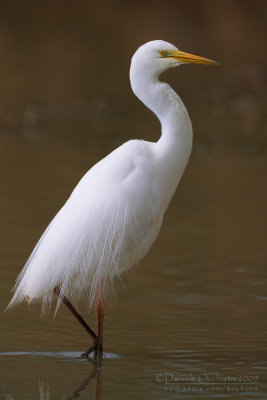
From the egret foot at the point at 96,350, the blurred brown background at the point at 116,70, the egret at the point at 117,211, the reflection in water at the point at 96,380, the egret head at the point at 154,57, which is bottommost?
the reflection in water at the point at 96,380

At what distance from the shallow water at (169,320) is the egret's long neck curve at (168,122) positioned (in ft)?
2.58

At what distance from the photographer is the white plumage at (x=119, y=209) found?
4.79 m

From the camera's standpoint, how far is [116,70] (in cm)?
1931

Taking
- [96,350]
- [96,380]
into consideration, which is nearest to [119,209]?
[96,350]

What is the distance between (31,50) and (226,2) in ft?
14.1

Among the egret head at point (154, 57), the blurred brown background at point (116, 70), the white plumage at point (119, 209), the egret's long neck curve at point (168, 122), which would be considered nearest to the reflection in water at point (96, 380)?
the white plumage at point (119, 209)

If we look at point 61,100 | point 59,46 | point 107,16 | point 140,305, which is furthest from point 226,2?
point 140,305

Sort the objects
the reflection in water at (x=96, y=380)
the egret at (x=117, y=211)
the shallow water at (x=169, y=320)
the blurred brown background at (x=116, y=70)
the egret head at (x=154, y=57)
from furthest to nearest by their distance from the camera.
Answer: the blurred brown background at (x=116, y=70) < the egret head at (x=154, y=57) < the egret at (x=117, y=211) < the shallow water at (x=169, y=320) < the reflection in water at (x=96, y=380)

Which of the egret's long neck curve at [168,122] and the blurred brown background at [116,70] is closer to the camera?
the egret's long neck curve at [168,122]

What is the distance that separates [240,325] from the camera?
17.7 ft

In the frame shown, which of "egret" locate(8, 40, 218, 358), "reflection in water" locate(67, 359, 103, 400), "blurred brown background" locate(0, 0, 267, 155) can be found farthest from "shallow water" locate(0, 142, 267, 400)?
"blurred brown background" locate(0, 0, 267, 155)

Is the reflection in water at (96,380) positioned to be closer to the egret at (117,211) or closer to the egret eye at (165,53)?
the egret at (117,211)

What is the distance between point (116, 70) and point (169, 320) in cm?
1413

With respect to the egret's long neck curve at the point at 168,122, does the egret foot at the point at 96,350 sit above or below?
below
